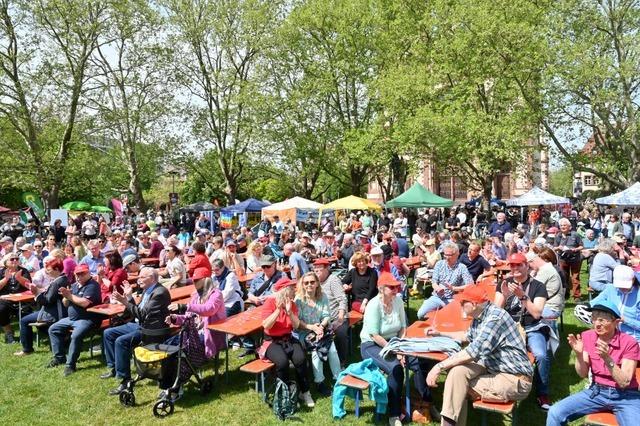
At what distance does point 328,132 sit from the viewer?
3225cm

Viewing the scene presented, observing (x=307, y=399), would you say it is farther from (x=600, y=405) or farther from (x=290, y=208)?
(x=290, y=208)

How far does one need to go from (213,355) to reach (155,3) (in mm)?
30205

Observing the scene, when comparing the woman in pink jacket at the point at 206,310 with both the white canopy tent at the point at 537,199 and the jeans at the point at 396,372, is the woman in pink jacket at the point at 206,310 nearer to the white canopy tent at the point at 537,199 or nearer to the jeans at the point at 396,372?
the jeans at the point at 396,372

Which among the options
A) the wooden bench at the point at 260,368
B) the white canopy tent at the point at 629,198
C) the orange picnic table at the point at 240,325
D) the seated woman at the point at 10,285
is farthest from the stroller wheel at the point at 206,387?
the white canopy tent at the point at 629,198

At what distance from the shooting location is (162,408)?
5.59 metres

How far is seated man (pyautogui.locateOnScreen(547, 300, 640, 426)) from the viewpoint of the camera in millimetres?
3809

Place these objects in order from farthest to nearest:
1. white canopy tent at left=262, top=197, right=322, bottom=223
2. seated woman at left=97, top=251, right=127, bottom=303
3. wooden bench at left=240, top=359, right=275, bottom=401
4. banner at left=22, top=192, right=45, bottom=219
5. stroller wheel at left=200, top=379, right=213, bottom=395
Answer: banner at left=22, top=192, right=45, bottom=219 < white canopy tent at left=262, top=197, right=322, bottom=223 < seated woman at left=97, top=251, right=127, bottom=303 < stroller wheel at left=200, top=379, right=213, bottom=395 < wooden bench at left=240, top=359, right=275, bottom=401

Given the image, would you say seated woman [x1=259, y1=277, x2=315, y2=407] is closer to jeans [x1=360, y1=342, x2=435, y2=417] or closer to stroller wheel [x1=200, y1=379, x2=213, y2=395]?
jeans [x1=360, y1=342, x2=435, y2=417]

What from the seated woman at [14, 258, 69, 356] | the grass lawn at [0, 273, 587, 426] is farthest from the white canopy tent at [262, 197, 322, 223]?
the grass lawn at [0, 273, 587, 426]

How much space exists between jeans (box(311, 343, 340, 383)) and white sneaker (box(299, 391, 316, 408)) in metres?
0.28

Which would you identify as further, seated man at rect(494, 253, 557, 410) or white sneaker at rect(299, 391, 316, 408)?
white sneaker at rect(299, 391, 316, 408)

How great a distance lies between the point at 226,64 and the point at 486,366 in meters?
32.2

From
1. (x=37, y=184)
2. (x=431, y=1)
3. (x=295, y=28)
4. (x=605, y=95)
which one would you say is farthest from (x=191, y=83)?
(x=605, y=95)

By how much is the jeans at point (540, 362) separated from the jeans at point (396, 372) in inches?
46.0
